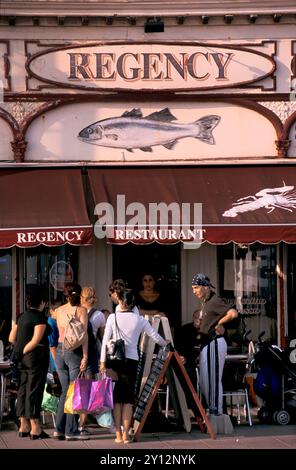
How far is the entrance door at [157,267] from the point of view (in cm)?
1602

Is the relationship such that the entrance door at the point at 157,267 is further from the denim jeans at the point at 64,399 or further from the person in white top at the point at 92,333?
the denim jeans at the point at 64,399

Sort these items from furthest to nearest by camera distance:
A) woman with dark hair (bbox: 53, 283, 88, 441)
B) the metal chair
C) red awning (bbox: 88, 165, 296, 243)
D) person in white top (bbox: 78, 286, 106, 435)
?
red awning (bbox: 88, 165, 296, 243) → the metal chair → person in white top (bbox: 78, 286, 106, 435) → woman with dark hair (bbox: 53, 283, 88, 441)

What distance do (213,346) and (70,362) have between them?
1785 millimetres

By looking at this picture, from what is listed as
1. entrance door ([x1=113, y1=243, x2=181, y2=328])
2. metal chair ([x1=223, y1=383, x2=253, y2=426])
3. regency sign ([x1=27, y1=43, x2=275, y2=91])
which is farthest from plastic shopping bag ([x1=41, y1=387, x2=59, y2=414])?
regency sign ([x1=27, y1=43, x2=275, y2=91])

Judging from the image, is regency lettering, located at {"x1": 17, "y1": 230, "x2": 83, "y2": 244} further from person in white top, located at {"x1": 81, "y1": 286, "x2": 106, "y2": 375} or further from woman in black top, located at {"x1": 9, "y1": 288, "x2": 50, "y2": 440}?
woman in black top, located at {"x1": 9, "y1": 288, "x2": 50, "y2": 440}

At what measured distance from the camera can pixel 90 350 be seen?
41.8ft

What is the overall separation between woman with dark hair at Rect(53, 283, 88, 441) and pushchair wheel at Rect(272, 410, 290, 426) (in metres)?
2.53

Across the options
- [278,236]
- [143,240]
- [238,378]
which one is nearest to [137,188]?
[143,240]

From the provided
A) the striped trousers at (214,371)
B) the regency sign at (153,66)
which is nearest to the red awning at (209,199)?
the regency sign at (153,66)

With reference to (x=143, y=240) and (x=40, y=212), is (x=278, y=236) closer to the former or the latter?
(x=143, y=240)

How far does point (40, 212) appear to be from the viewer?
1470 cm

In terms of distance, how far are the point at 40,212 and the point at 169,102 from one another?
2689 millimetres

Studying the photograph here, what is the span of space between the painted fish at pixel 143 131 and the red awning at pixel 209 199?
0.39 metres

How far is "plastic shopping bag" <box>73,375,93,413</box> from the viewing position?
1207cm
